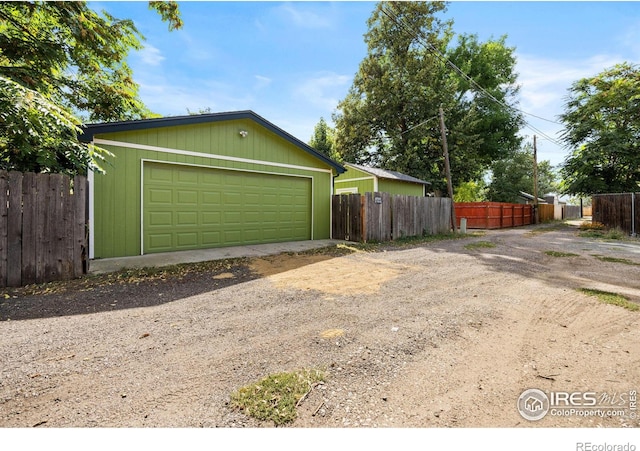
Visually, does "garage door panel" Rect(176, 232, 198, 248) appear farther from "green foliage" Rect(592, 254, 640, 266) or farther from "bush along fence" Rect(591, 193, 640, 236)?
Result: "bush along fence" Rect(591, 193, 640, 236)

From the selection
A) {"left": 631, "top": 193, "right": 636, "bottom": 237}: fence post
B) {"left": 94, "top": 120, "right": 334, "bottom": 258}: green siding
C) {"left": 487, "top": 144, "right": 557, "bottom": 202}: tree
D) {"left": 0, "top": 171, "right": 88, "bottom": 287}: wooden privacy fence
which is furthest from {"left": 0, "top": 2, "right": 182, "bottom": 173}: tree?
{"left": 487, "top": 144, "right": 557, "bottom": 202}: tree

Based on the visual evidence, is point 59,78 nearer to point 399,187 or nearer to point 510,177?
point 399,187

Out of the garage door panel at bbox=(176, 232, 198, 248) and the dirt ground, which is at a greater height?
the garage door panel at bbox=(176, 232, 198, 248)

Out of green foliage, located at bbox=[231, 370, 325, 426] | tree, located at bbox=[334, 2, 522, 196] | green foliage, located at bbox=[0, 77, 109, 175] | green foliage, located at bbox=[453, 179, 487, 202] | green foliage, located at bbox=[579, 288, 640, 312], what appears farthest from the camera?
green foliage, located at bbox=[453, 179, 487, 202]

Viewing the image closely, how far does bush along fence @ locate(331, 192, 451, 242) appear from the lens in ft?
32.4

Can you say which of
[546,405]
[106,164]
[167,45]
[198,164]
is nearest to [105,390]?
[546,405]

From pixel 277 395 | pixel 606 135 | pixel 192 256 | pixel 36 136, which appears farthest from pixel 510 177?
pixel 36 136

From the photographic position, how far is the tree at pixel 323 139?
1003 inches

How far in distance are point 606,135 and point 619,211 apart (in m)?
5.85

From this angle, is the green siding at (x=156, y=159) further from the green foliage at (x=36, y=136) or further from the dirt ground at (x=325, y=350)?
the dirt ground at (x=325, y=350)

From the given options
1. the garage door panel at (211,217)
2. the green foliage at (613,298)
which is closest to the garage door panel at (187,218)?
the garage door panel at (211,217)

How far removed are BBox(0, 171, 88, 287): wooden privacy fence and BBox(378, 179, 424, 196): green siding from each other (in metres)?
12.0

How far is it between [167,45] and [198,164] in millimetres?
3960

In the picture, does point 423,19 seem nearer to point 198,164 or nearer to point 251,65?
point 251,65
